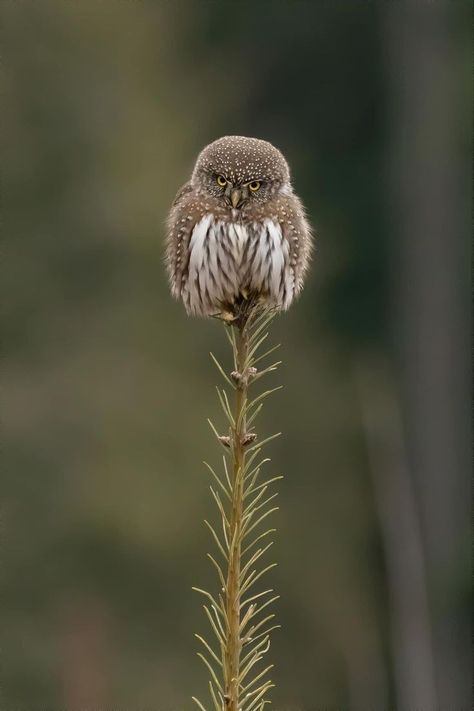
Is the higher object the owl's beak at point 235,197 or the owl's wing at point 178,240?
the owl's beak at point 235,197

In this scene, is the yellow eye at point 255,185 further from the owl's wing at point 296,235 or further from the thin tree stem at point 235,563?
the thin tree stem at point 235,563

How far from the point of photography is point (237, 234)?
13.6ft

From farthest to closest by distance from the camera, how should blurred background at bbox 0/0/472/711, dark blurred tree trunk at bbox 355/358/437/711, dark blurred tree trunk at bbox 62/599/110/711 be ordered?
dark blurred tree trunk at bbox 355/358/437/711 → blurred background at bbox 0/0/472/711 → dark blurred tree trunk at bbox 62/599/110/711

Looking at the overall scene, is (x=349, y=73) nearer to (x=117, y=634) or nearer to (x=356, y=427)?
(x=356, y=427)

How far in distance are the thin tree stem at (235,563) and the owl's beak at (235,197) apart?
1295mm

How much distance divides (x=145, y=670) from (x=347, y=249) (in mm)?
7184

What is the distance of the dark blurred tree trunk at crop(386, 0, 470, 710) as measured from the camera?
726 inches

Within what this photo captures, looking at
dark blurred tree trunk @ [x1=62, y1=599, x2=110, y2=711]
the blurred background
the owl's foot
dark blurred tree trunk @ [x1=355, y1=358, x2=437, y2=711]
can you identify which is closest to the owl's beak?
the owl's foot

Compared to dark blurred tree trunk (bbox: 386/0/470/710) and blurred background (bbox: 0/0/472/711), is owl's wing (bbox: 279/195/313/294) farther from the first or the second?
dark blurred tree trunk (bbox: 386/0/470/710)

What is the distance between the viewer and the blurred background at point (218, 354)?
601 inches

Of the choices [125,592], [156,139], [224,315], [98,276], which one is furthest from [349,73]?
[224,315]

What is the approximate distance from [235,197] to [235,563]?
1.65 metres

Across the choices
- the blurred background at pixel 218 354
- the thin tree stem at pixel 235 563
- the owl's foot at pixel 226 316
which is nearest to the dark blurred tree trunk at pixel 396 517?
the blurred background at pixel 218 354

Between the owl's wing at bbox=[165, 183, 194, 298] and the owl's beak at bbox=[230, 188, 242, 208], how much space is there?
0.17 meters
